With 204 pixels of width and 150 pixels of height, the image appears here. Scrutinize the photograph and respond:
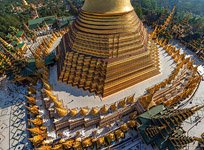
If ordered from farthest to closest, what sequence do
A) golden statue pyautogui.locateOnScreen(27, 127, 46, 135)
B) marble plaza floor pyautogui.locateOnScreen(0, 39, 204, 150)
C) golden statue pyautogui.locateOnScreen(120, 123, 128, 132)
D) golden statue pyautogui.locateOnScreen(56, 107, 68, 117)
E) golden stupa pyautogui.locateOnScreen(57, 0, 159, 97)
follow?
golden stupa pyautogui.locateOnScreen(57, 0, 159, 97), marble plaza floor pyautogui.locateOnScreen(0, 39, 204, 150), golden statue pyautogui.locateOnScreen(120, 123, 128, 132), golden statue pyautogui.locateOnScreen(56, 107, 68, 117), golden statue pyautogui.locateOnScreen(27, 127, 46, 135)

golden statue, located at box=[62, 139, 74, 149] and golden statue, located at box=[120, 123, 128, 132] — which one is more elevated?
golden statue, located at box=[120, 123, 128, 132]

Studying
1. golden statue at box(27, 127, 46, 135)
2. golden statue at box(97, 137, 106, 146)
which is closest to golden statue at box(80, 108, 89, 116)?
golden statue at box(97, 137, 106, 146)

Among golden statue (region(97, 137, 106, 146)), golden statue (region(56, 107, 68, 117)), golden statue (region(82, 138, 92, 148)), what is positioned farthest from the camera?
golden statue (region(56, 107, 68, 117))

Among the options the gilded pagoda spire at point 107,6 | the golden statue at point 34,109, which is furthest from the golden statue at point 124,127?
the gilded pagoda spire at point 107,6

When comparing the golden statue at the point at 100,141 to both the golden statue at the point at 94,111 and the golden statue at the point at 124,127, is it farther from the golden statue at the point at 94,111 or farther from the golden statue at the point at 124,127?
the golden statue at the point at 94,111

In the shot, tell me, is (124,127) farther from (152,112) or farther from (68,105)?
(68,105)

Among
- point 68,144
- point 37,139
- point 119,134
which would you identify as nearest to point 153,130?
point 119,134

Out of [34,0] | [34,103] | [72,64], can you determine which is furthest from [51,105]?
[34,0]

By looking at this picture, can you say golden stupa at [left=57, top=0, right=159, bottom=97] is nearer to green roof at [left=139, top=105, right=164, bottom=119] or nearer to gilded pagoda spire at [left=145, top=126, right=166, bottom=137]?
green roof at [left=139, top=105, right=164, bottom=119]
